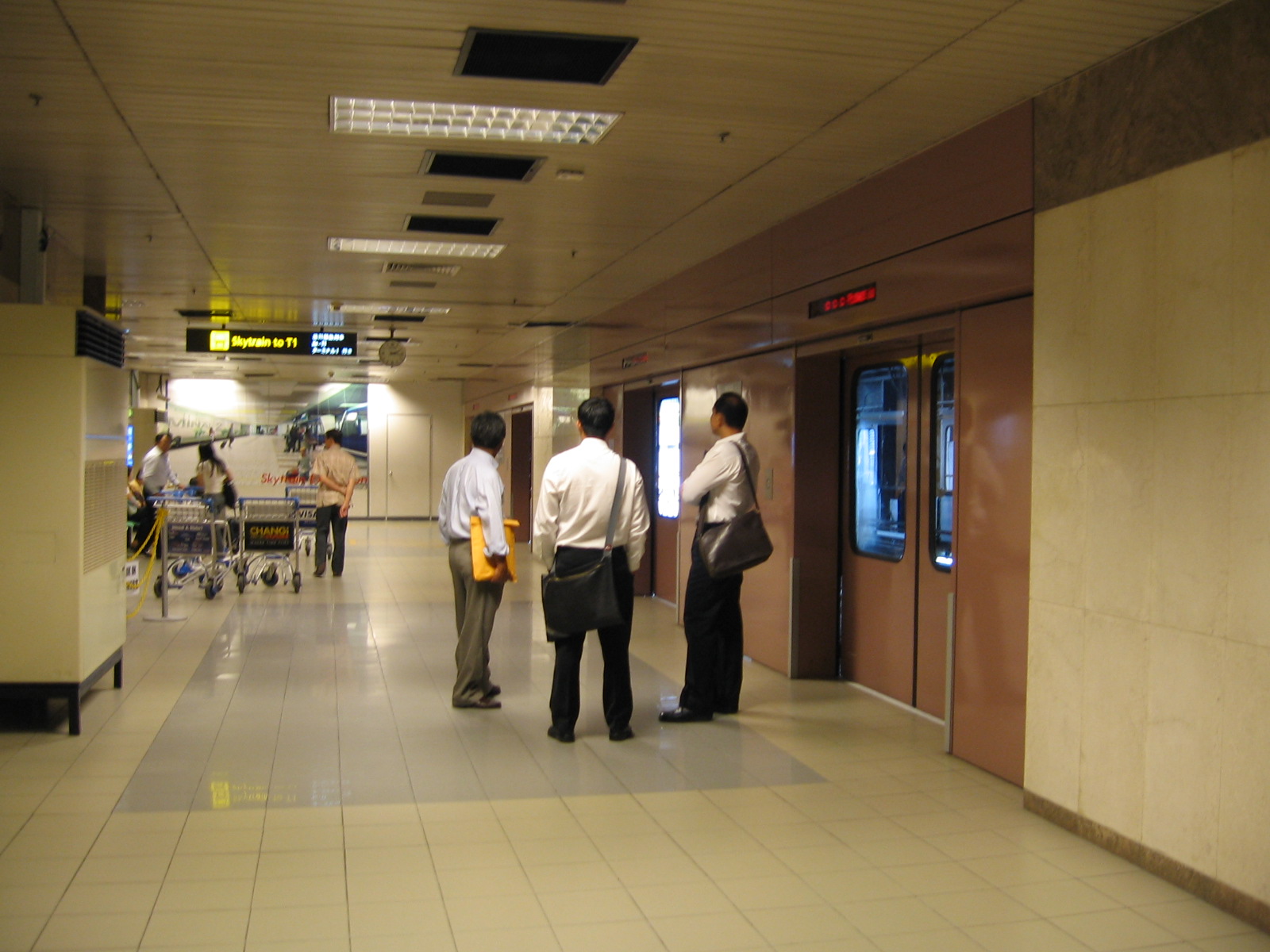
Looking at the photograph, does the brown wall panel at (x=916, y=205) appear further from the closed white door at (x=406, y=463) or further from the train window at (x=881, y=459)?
the closed white door at (x=406, y=463)

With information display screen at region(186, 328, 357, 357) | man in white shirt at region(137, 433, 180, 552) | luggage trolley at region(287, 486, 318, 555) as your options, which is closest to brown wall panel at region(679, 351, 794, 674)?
luggage trolley at region(287, 486, 318, 555)

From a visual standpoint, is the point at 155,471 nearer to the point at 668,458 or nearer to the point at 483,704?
the point at 668,458

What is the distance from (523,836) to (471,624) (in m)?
2.07

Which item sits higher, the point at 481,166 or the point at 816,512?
the point at 481,166

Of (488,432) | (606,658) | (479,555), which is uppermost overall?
(488,432)

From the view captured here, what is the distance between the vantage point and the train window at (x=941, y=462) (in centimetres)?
615

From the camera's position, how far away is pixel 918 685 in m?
6.40

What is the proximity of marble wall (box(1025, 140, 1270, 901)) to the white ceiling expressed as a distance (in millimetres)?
743

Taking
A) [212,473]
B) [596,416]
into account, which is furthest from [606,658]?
[212,473]

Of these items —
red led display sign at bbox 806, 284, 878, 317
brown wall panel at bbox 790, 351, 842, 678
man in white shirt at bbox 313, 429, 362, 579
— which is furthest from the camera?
man in white shirt at bbox 313, 429, 362, 579

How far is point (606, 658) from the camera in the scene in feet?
18.2

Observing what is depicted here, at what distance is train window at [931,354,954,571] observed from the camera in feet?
20.2

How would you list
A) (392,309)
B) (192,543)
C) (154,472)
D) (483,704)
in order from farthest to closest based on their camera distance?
(392,309) < (154,472) < (192,543) < (483,704)

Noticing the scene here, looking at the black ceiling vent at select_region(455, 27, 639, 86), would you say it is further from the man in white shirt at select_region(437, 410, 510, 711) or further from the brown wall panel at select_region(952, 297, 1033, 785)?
the brown wall panel at select_region(952, 297, 1033, 785)
